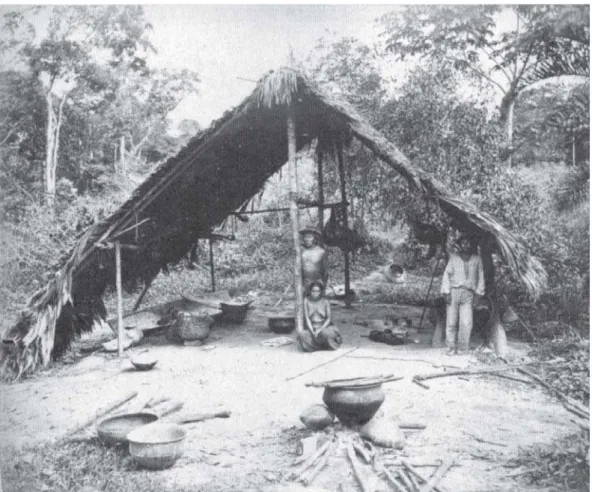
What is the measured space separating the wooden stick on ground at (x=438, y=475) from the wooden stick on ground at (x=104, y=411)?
3073mm

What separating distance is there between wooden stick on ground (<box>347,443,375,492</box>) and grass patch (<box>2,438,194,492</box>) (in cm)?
118

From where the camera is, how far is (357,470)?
3.92m

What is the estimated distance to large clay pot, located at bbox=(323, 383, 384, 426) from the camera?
4320mm

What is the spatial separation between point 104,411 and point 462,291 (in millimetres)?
4585

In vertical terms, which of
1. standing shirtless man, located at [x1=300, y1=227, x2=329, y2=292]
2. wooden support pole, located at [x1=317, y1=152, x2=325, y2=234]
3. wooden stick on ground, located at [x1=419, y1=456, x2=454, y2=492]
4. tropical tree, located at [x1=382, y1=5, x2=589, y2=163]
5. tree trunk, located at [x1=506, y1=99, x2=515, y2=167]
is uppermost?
tropical tree, located at [x1=382, y1=5, x2=589, y2=163]

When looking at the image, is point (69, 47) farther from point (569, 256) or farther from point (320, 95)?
point (569, 256)

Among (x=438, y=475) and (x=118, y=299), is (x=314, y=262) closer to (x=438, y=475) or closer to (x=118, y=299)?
(x=118, y=299)

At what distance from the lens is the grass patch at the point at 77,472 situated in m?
3.92

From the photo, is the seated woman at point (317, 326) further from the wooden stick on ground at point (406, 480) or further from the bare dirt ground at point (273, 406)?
the wooden stick on ground at point (406, 480)

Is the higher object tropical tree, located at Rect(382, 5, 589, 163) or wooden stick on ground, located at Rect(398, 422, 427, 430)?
tropical tree, located at Rect(382, 5, 589, 163)

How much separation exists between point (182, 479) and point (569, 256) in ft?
19.5

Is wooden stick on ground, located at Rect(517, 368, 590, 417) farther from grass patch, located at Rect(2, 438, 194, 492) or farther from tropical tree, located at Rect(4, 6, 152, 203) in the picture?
tropical tree, located at Rect(4, 6, 152, 203)

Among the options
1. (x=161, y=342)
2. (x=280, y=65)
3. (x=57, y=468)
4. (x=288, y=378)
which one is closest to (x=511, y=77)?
(x=280, y=65)

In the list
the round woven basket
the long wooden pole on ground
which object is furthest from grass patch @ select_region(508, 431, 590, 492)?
the round woven basket
